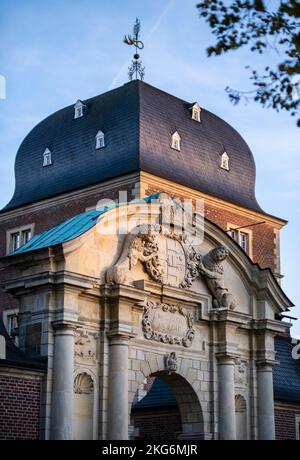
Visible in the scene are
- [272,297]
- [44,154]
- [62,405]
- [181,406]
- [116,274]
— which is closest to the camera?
[62,405]

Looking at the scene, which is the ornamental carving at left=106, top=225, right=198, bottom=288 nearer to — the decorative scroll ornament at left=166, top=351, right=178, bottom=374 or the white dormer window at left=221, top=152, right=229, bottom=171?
the decorative scroll ornament at left=166, top=351, right=178, bottom=374

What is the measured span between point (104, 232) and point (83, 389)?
3.35m

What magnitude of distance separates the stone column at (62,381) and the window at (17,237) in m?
22.8

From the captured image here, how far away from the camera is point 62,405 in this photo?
1981 cm

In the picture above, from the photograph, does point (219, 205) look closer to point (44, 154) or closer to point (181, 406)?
point (44, 154)

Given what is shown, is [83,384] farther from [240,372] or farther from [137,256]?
[240,372]

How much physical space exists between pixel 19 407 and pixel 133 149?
2131 cm

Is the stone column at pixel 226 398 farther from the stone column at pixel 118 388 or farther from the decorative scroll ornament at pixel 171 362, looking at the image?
the stone column at pixel 118 388

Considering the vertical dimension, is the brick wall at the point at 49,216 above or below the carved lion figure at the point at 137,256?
above

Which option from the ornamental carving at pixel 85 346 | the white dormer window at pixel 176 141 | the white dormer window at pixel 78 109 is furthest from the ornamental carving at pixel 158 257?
the white dormer window at pixel 78 109

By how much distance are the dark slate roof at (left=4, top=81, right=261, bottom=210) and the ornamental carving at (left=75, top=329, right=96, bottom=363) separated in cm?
1831

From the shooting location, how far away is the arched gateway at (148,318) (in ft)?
66.9
